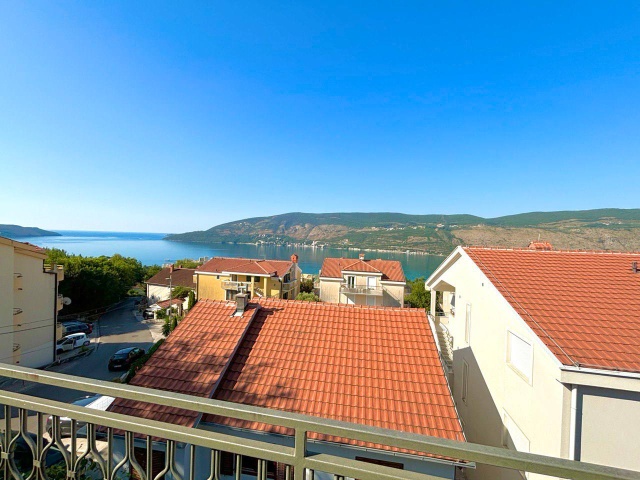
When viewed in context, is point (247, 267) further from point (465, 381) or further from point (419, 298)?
point (465, 381)

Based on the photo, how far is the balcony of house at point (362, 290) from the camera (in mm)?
26094

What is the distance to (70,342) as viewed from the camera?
56.7 ft

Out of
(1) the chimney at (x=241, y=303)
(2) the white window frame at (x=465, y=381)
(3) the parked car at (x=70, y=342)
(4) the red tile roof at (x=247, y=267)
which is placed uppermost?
(1) the chimney at (x=241, y=303)

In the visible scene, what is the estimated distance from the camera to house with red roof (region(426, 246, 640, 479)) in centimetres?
410

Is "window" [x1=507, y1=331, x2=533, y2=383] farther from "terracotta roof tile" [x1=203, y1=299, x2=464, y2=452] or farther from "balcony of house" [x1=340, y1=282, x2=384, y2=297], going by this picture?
"balcony of house" [x1=340, y1=282, x2=384, y2=297]

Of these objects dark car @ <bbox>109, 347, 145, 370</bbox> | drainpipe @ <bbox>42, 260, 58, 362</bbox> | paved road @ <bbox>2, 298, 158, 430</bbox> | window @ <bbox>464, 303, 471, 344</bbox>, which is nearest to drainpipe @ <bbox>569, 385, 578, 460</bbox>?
window @ <bbox>464, 303, 471, 344</bbox>

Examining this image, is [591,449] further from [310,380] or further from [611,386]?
[310,380]

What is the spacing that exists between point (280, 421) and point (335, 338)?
634cm

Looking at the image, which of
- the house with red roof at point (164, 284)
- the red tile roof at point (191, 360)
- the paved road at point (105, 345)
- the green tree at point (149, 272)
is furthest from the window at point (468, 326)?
the green tree at point (149, 272)

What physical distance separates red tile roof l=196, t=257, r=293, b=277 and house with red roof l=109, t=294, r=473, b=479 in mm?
17915

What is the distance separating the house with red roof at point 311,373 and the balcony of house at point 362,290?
59.6 ft

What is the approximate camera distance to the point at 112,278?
28719mm

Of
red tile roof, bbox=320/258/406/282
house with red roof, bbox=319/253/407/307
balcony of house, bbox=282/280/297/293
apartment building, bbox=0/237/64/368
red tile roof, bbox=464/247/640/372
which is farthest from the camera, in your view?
balcony of house, bbox=282/280/297/293

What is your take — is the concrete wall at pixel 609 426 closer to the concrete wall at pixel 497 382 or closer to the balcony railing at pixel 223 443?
the concrete wall at pixel 497 382
